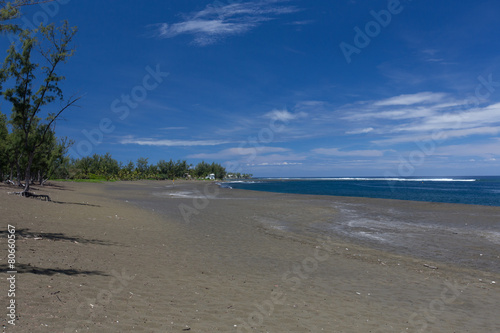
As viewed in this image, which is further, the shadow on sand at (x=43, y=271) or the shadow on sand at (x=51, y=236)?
the shadow on sand at (x=51, y=236)

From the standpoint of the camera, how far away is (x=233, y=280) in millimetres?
9922

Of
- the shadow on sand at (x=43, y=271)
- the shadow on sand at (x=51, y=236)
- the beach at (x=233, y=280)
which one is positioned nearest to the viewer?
the beach at (x=233, y=280)

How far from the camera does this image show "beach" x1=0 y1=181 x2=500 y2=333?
21.6ft

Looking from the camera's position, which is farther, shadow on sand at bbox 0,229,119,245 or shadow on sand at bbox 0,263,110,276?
shadow on sand at bbox 0,229,119,245

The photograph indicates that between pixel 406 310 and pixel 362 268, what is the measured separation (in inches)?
163

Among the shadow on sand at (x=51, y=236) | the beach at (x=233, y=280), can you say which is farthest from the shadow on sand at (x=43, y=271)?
the shadow on sand at (x=51, y=236)

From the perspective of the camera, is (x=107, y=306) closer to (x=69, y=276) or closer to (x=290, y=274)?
(x=69, y=276)

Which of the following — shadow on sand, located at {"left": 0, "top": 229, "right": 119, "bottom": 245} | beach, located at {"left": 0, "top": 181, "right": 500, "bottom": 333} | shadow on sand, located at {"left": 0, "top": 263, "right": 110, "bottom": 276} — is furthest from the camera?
shadow on sand, located at {"left": 0, "top": 229, "right": 119, "bottom": 245}

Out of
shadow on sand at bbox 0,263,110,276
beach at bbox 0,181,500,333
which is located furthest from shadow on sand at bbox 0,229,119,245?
shadow on sand at bbox 0,263,110,276

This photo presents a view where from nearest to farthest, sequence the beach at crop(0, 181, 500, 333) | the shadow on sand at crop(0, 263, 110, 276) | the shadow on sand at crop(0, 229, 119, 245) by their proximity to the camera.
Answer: the beach at crop(0, 181, 500, 333), the shadow on sand at crop(0, 263, 110, 276), the shadow on sand at crop(0, 229, 119, 245)

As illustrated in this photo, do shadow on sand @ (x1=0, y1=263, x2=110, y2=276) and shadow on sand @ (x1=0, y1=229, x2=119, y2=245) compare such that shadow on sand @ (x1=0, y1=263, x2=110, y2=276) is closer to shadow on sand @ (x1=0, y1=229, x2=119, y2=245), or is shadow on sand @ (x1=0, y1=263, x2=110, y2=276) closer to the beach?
the beach

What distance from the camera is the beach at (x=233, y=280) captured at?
21.6 feet

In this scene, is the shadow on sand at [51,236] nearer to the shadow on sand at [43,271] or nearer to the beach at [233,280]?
the beach at [233,280]

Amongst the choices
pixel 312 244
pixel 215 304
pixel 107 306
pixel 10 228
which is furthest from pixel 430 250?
pixel 10 228
